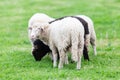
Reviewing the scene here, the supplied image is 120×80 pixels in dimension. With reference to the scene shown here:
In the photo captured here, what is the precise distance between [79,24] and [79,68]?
1.06 meters

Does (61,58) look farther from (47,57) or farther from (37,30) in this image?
(47,57)

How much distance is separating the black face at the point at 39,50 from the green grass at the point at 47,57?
0.55 ft

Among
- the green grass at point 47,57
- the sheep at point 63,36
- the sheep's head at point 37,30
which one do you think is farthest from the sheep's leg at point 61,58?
the sheep's head at point 37,30

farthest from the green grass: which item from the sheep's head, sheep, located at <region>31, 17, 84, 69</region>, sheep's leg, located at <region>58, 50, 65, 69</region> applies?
the sheep's head

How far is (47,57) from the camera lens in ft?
40.5

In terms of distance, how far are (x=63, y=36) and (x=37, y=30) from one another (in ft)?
2.59

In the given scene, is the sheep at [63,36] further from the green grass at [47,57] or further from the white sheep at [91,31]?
the white sheep at [91,31]

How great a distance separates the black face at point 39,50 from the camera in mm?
11641

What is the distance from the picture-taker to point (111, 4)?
2323 centimetres

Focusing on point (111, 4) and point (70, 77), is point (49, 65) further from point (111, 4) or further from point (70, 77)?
point (111, 4)

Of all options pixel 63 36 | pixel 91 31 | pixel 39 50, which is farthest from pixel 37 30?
pixel 91 31

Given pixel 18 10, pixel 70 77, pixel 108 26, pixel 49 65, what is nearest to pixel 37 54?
pixel 49 65

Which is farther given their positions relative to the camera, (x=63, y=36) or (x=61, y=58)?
(x=61, y=58)

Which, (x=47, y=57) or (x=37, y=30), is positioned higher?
(x=37, y=30)
